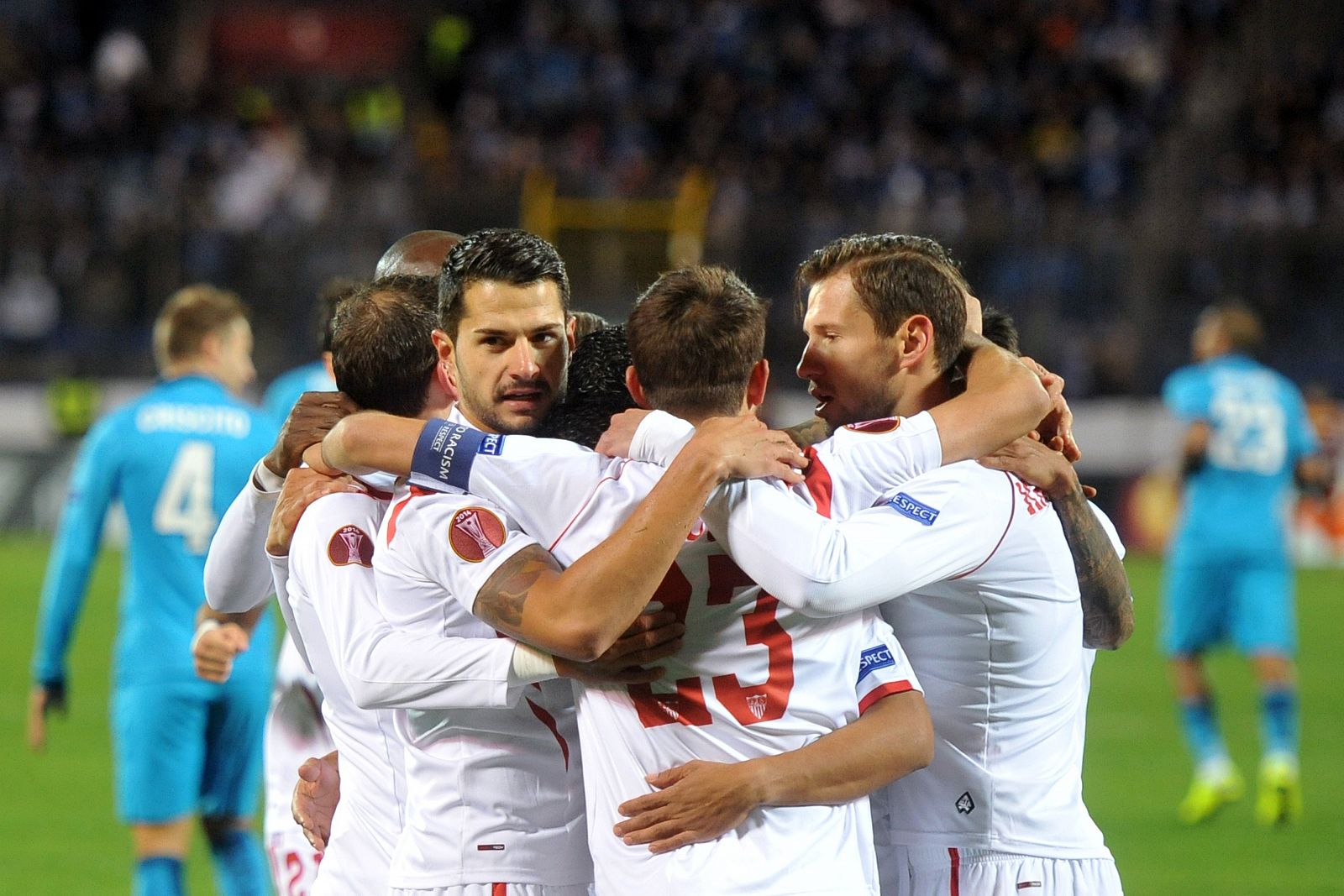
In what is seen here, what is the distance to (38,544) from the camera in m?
16.7

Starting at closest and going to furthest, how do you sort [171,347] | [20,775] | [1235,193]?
[171,347] < [20,775] < [1235,193]

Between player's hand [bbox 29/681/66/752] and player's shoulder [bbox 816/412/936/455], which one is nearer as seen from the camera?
player's shoulder [bbox 816/412/936/455]

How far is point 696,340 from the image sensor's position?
258 centimetres

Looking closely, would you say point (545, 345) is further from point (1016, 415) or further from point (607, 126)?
point (607, 126)

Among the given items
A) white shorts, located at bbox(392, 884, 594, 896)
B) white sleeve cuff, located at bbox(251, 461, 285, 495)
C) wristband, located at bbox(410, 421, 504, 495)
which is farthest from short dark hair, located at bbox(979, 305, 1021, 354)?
white sleeve cuff, located at bbox(251, 461, 285, 495)

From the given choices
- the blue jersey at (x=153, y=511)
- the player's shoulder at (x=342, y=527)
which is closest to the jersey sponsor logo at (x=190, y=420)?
the blue jersey at (x=153, y=511)

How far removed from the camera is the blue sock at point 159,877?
5.21 metres

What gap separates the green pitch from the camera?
6777mm

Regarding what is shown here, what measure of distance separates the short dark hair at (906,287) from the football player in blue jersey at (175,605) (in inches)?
126

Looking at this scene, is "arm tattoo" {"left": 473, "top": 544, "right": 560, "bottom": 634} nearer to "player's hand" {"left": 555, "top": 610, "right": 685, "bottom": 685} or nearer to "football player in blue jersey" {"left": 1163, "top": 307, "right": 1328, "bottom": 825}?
"player's hand" {"left": 555, "top": 610, "right": 685, "bottom": 685}

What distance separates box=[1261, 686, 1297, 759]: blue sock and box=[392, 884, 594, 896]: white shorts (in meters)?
5.87

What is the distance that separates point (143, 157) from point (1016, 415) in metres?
19.5

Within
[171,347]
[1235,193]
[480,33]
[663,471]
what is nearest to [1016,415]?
[663,471]

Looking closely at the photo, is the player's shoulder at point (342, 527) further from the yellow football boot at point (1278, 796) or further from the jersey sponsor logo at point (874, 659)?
the yellow football boot at point (1278, 796)
